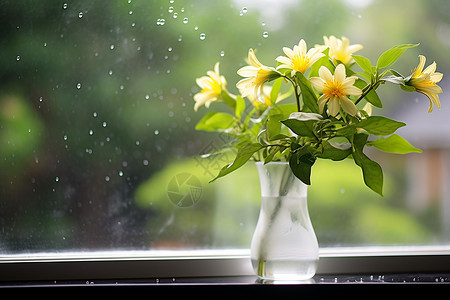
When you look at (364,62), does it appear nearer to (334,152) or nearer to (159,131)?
(334,152)

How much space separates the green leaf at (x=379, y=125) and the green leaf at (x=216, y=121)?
288 mm

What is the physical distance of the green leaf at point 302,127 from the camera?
3.13 feet

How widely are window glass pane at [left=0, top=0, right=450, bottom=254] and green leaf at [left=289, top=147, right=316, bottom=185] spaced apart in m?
0.31

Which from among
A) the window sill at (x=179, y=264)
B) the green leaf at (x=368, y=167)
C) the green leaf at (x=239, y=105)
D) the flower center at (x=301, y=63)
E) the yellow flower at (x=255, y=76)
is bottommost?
the window sill at (x=179, y=264)

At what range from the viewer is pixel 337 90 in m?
0.95

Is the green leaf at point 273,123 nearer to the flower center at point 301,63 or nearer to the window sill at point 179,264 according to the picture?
the flower center at point 301,63

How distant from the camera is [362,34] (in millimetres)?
1316

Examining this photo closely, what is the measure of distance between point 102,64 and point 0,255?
47 cm

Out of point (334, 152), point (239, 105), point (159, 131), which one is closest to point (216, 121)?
point (239, 105)

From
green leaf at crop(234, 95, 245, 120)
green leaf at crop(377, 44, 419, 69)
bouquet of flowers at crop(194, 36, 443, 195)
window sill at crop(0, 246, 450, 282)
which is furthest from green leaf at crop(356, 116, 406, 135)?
window sill at crop(0, 246, 450, 282)

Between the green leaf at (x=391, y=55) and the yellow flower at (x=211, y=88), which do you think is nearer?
the green leaf at (x=391, y=55)

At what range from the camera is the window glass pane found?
3.98 feet

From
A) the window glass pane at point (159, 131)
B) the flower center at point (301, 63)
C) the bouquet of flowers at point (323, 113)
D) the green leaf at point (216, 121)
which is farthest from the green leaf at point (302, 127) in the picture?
the window glass pane at point (159, 131)

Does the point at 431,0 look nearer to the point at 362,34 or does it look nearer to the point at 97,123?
the point at 362,34
